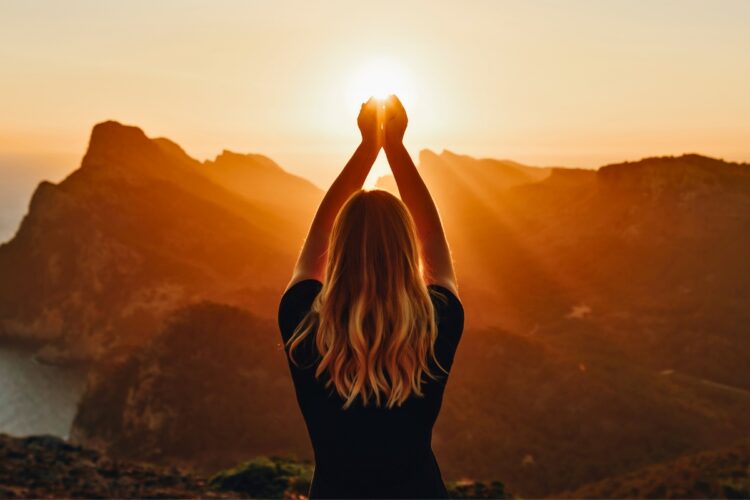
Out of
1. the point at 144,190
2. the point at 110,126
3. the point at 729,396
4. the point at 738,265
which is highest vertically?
the point at 110,126

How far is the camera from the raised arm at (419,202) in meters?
2.91

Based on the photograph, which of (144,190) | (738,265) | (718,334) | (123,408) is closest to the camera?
(123,408)

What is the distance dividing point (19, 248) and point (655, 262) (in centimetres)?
10164

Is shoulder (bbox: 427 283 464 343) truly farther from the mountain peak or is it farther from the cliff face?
the mountain peak

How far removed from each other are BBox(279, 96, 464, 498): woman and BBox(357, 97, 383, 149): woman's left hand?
0.70 meters

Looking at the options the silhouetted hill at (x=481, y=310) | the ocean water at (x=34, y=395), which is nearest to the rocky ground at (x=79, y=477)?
the silhouetted hill at (x=481, y=310)

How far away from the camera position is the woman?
255 cm

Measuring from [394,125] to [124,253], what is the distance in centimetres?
10614

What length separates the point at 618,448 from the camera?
137ft

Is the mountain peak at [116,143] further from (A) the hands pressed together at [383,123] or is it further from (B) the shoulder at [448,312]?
(B) the shoulder at [448,312]

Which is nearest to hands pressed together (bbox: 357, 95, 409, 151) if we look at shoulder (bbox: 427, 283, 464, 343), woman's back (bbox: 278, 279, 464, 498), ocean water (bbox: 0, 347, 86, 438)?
shoulder (bbox: 427, 283, 464, 343)

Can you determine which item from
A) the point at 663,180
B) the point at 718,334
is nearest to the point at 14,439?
the point at 718,334

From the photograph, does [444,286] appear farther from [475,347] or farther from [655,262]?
[655,262]

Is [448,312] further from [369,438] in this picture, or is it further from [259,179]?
[259,179]
